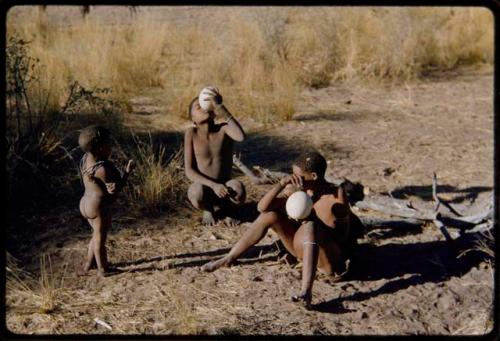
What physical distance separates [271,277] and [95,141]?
4.50ft

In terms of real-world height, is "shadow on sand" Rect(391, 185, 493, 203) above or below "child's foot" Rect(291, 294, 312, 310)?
above

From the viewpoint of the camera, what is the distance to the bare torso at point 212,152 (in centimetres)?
513

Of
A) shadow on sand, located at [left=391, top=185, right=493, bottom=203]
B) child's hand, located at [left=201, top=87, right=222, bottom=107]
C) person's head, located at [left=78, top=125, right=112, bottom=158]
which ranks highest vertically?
child's hand, located at [left=201, top=87, right=222, bottom=107]

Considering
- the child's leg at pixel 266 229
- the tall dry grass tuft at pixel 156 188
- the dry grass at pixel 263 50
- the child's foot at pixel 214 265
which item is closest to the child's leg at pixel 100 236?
the child's foot at pixel 214 265

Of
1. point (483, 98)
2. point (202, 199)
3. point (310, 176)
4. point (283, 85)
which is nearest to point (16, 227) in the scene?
point (202, 199)

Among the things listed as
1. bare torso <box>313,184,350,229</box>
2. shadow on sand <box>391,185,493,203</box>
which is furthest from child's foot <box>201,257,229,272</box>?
shadow on sand <box>391,185,493,203</box>

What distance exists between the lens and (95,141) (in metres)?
4.25

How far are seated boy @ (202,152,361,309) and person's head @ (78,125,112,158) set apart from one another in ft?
3.25

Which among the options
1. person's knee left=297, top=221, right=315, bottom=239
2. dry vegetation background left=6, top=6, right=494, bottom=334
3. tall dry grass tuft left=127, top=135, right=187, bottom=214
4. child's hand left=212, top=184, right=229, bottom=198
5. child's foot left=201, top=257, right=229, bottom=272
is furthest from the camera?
dry vegetation background left=6, top=6, right=494, bottom=334

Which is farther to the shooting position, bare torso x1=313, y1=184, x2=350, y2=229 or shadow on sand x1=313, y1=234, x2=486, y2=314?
shadow on sand x1=313, y1=234, x2=486, y2=314

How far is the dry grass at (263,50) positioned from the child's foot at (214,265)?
3.30 meters

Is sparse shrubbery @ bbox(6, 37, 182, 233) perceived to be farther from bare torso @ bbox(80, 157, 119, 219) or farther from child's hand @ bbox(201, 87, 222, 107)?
bare torso @ bbox(80, 157, 119, 219)

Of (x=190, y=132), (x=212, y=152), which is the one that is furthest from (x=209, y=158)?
(x=190, y=132)

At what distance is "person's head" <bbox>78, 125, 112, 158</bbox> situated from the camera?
13.9 ft
